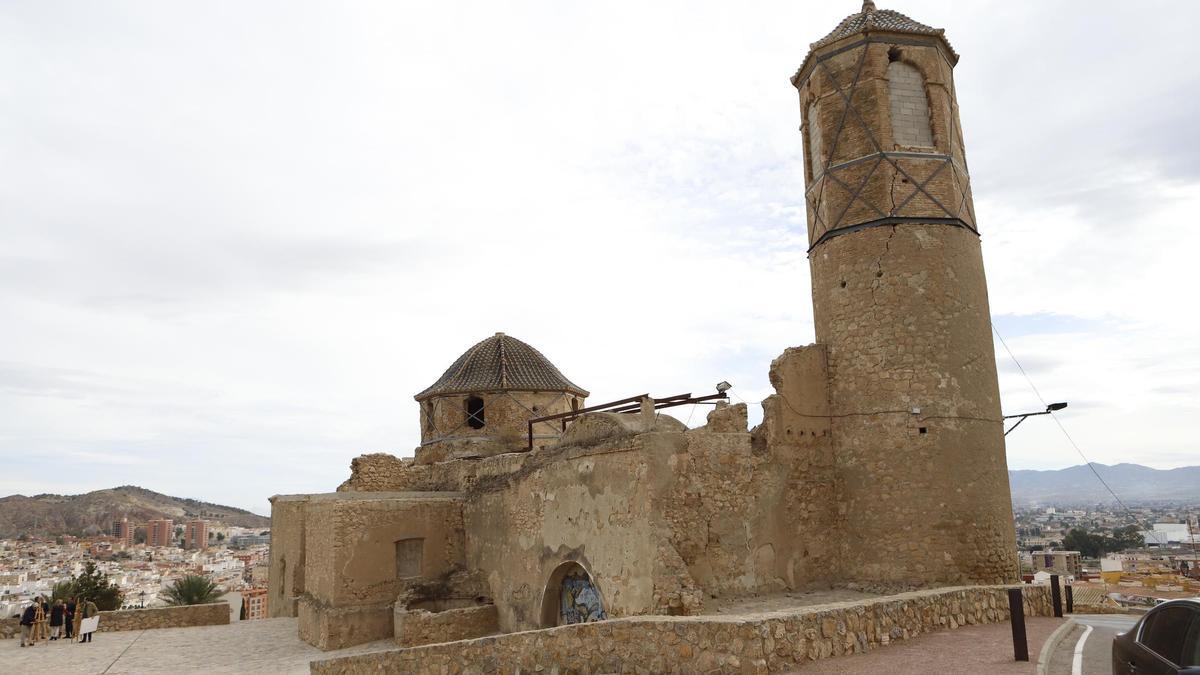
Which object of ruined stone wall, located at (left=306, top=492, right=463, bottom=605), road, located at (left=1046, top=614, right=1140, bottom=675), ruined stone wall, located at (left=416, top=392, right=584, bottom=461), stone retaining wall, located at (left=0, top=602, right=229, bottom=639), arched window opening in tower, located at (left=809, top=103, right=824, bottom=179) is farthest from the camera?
ruined stone wall, located at (left=416, top=392, right=584, bottom=461)

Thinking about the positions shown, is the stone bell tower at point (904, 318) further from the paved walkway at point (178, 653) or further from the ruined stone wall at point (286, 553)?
the ruined stone wall at point (286, 553)

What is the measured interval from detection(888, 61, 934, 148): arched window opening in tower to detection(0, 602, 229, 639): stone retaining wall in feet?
68.2

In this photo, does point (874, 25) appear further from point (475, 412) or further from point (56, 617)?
→ point (56, 617)

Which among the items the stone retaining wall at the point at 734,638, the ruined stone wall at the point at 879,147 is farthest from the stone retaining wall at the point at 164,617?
the ruined stone wall at the point at 879,147

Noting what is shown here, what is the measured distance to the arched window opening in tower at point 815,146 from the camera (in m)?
16.4

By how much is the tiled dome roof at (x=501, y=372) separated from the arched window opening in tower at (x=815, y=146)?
488 inches

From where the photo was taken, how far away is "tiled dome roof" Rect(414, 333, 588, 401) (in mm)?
26344

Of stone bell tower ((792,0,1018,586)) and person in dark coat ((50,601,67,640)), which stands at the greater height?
stone bell tower ((792,0,1018,586))

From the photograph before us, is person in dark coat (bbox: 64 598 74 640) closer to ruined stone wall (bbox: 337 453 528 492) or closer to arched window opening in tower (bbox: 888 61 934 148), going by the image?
ruined stone wall (bbox: 337 453 528 492)

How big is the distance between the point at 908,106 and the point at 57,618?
74.4 ft

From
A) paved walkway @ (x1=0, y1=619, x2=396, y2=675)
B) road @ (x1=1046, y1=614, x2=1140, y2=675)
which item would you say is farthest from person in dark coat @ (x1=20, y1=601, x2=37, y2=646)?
road @ (x1=1046, y1=614, x2=1140, y2=675)

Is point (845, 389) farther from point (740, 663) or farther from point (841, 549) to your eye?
point (740, 663)

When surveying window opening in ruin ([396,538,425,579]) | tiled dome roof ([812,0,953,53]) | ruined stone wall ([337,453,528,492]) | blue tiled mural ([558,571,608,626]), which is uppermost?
tiled dome roof ([812,0,953,53])

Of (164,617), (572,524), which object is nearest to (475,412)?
(164,617)
